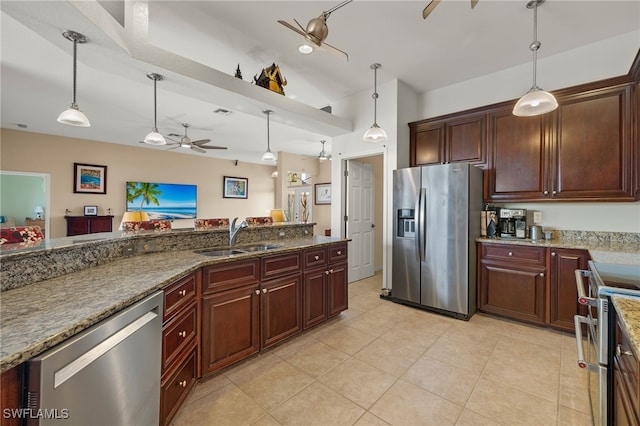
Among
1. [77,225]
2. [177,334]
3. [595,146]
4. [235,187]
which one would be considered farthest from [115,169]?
[595,146]

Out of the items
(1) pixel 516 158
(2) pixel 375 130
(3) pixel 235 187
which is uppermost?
(2) pixel 375 130

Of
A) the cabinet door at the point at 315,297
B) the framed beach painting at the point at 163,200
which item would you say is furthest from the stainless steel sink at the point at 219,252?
the framed beach painting at the point at 163,200

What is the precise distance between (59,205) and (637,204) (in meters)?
9.10

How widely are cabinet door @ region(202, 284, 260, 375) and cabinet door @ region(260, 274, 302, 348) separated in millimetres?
77

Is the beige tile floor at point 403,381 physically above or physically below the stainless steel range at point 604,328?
below

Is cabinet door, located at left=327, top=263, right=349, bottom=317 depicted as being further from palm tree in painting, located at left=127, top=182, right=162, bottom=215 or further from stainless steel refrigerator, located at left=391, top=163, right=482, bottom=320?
palm tree in painting, located at left=127, top=182, right=162, bottom=215

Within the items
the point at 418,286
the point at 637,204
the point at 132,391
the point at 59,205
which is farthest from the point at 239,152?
the point at 637,204

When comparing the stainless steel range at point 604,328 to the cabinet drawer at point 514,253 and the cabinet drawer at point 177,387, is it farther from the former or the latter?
the cabinet drawer at point 177,387

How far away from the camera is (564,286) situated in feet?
8.69

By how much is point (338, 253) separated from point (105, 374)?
7.16 ft

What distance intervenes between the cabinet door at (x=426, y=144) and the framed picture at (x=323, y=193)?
3776mm

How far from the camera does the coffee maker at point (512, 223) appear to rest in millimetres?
3135

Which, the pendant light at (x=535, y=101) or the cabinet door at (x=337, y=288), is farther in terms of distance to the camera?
the cabinet door at (x=337, y=288)

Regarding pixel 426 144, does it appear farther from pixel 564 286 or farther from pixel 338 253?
pixel 564 286
